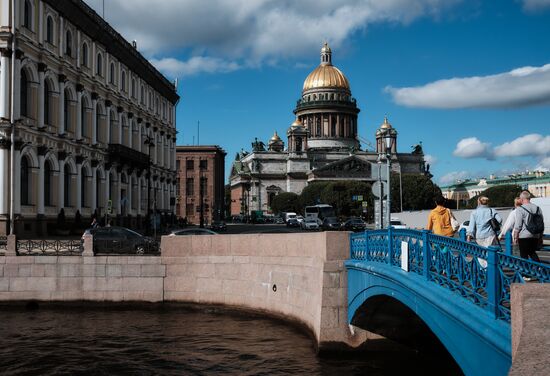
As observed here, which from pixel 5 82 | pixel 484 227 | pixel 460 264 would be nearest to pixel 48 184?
pixel 5 82

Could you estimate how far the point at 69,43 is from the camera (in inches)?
1615

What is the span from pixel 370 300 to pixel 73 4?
108 feet

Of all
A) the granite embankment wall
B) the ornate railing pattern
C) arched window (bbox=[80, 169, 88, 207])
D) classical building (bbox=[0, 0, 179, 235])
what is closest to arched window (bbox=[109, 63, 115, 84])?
classical building (bbox=[0, 0, 179, 235])

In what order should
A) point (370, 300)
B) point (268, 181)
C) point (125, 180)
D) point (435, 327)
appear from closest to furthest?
point (435, 327) → point (370, 300) → point (125, 180) → point (268, 181)

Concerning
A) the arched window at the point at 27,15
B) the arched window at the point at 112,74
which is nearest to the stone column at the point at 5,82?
the arched window at the point at 27,15

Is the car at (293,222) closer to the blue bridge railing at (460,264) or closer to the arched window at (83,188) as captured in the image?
the arched window at (83,188)

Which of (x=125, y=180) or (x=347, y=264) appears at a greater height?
(x=125, y=180)

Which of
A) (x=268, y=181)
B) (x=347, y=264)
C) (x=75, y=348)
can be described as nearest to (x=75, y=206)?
(x=75, y=348)

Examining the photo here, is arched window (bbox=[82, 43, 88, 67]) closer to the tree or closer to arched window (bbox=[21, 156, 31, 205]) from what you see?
arched window (bbox=[21, 156, 31, 205])

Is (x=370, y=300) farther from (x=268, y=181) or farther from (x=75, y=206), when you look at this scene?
(x=268, y=181)

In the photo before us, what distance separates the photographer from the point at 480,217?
11.1 m

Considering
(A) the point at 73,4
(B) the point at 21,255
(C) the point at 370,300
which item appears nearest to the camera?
(C) the point at 370,300

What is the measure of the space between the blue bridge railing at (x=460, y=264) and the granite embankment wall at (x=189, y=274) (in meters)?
5.44

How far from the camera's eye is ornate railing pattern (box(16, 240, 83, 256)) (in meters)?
23.8
